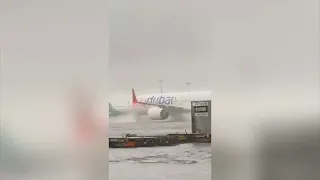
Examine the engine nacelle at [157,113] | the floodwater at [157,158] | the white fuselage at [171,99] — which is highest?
the white fuselage at [171,99]

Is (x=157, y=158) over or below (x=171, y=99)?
below

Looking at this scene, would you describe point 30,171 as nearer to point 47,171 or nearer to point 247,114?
point 47,171

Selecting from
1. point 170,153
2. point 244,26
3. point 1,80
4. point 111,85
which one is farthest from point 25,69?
point 244,26

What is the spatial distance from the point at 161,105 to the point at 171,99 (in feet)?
0.07

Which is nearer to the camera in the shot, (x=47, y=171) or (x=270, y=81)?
(x=270, y=81)

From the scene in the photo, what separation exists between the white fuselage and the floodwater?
27 mm

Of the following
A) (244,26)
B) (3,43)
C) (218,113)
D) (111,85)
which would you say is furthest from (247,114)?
(3,43)

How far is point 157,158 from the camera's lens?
→ 0.81m

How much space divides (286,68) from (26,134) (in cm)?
52

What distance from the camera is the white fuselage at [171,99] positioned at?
783mm

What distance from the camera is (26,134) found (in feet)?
2.90

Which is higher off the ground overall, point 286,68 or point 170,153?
point 286,68

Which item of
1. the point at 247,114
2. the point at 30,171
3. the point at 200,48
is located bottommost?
the point at 30,171

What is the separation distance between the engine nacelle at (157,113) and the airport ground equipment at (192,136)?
3cm
